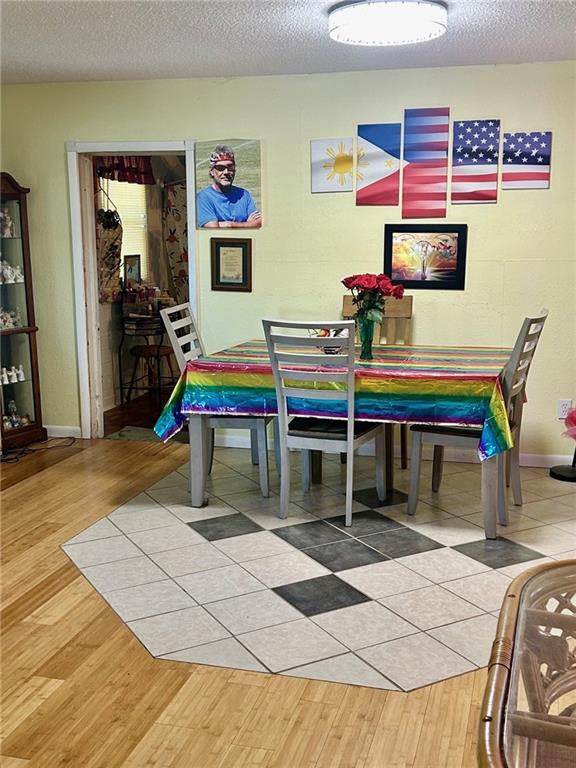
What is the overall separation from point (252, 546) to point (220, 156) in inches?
104

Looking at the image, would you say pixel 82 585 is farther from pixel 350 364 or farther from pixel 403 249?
pixel 403 249

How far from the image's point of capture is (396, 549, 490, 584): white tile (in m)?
3.38

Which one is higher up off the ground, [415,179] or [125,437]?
[415,179]

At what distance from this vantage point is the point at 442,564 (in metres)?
3.48

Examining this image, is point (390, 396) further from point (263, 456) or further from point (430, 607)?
point (430, 607)

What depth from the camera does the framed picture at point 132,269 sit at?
23.3 ft

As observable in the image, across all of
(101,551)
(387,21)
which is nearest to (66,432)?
(101,551)

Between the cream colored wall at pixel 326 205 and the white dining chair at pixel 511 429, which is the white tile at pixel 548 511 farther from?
the cream colored wall at pixel 326 205

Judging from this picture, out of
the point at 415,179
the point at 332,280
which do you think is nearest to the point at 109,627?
the point at 332,280

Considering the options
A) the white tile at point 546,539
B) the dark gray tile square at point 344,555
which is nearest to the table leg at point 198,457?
the dark gray tile square at point 344,555

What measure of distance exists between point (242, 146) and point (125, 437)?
2143 mm

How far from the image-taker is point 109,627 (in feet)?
9.54

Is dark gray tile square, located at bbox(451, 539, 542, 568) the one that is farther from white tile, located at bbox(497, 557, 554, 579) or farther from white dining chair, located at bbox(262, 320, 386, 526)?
white dining chair, located at bbox(262, 320, 386, 526)

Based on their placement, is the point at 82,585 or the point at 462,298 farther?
the point at 462,298
